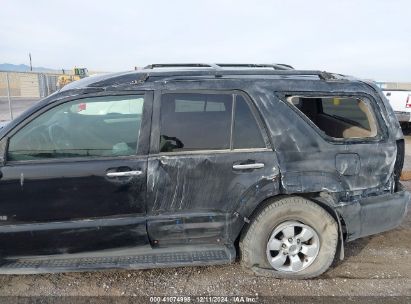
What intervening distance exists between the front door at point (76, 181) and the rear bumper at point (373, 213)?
1.85 metres

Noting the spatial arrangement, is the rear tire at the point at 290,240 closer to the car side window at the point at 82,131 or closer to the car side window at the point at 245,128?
the car side window at the point at 245,128

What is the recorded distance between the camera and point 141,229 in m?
3.03

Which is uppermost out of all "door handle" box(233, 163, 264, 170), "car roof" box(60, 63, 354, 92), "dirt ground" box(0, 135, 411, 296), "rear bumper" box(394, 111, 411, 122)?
"car roof" box(60, 63, 354, 92)

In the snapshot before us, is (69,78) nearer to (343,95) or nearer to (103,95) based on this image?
(103,95)

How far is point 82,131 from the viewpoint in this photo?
3.01 metres

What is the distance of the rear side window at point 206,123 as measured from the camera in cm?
302

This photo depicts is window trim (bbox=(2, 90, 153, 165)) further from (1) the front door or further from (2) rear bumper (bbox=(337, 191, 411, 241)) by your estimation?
(2) rear bumper (bbox=(337, 191, 411, 241))

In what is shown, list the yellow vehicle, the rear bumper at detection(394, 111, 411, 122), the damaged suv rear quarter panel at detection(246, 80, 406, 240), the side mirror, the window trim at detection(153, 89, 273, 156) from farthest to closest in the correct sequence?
the yellow vehicle, the rear bumper at detection(394, 111, 411, 122), the damaged suv rear quarter panel at detection(246, 80, 406, 240), the window trim at detection(153, 89, 273, 156), the side mirror

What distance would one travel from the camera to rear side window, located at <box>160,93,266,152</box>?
9.90ft

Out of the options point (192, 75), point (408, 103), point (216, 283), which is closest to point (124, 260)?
point (216, 283)

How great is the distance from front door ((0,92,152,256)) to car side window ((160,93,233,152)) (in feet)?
0.53

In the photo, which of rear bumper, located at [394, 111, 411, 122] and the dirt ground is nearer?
the dirt ground

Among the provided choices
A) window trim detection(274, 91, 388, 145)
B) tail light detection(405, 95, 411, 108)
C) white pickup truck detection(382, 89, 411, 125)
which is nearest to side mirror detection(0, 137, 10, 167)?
window trim detection(274, 91, 388, 145)

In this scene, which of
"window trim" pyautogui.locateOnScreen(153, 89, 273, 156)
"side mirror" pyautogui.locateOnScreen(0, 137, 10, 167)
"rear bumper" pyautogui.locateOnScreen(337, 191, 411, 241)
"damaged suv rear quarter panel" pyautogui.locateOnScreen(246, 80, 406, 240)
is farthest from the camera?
"rear bumper" pyautogui.locateOnScreen(337, 191, 411, 241)
